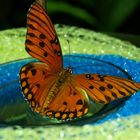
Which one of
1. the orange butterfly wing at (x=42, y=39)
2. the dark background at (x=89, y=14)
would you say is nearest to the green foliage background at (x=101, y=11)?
the dark background at (x=89, y=14)

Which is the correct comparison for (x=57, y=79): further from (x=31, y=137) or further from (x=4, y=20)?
(x=4, y=20)

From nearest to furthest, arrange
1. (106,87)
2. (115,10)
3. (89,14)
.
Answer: (106,87), (115,10), (89,14)

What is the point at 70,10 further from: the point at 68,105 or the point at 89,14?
the point at 68,105

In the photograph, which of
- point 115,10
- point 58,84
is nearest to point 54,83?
point 58,84

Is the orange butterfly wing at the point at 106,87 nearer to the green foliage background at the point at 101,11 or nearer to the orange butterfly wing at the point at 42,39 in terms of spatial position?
the orange butterfly wing at the point at 42,39

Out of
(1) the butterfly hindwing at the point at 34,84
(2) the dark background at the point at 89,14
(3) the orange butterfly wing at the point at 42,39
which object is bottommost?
(2) the dark background at the point at 89,14

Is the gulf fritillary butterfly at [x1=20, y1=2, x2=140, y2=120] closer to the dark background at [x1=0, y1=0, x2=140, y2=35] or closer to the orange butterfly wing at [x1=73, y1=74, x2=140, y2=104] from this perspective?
the orange butterfly wing at [x1=73, y1=74, x2=140, y2=104]

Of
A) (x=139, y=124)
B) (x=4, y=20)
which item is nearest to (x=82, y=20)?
(x=4, y=20)
